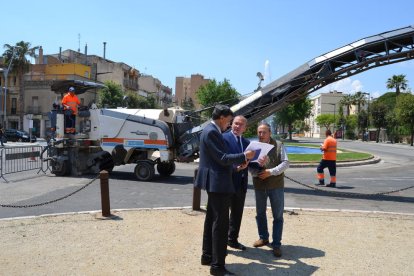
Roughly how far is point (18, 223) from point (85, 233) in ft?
4.74

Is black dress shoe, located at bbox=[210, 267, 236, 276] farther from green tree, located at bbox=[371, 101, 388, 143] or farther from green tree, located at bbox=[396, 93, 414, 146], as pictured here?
green tree, located at bbox=[371, 101, 388, 143]

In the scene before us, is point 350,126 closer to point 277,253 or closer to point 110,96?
point 110,96

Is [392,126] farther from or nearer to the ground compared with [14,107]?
nearer to the ground

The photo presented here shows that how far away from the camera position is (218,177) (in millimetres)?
4758

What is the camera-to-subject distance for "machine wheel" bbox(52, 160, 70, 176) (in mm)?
13719

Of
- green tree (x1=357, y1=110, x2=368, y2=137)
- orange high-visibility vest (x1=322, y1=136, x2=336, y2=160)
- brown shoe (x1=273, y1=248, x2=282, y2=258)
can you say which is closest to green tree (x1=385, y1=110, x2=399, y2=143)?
green tree (x1=357, y1=110, x2=368, y2=137)

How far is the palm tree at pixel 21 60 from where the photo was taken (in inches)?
2275

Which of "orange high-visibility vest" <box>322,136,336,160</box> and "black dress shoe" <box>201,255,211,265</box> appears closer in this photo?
"black dress shoe" <box>201,255,211,265</box>

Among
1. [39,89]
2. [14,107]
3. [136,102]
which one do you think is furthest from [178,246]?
[136,102]

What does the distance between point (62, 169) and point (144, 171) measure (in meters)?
2.91

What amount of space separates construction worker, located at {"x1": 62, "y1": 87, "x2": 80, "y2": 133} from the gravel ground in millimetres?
6900

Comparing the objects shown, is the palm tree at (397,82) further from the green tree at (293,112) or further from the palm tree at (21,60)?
the palm tree at (21,60)

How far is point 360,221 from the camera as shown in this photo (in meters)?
7.47

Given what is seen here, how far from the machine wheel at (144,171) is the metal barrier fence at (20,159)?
13.8 feet
